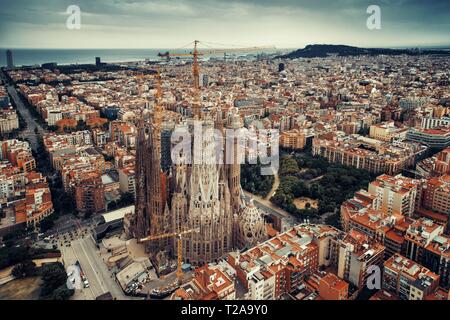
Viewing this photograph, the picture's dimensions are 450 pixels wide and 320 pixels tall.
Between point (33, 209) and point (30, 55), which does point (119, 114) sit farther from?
point (30, 55)

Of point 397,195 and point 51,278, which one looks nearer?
point 51,278

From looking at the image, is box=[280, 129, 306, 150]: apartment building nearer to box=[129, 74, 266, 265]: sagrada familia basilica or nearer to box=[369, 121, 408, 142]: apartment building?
box=[369, 121, 408, 142]: apartment building

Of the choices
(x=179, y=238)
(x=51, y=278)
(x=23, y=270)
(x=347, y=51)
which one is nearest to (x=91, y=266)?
(x=51, y=278)

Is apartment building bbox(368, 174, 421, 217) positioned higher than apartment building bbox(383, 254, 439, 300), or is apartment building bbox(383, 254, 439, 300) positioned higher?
apartment building bbox(368, 174, 421, 217)

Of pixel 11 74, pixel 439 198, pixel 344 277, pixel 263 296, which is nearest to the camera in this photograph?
pixel 263 296

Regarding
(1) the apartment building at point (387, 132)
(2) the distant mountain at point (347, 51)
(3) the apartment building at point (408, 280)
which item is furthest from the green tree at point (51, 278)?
(2) the distant mountain at point (347, 51)

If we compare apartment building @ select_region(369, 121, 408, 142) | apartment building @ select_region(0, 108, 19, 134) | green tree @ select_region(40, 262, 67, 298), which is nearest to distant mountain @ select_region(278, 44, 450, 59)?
apartment building @ select_region(369, 121, 408, 142)

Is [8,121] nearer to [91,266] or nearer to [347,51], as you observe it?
[91,266]

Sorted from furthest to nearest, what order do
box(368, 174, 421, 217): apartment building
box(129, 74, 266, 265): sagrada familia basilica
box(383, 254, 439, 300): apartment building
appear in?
box(368, 174, 421, 217): apartment building < box(129, 74, 266, 265): sagrada familia basilica < box(383, 254, 439, 300): apartment building

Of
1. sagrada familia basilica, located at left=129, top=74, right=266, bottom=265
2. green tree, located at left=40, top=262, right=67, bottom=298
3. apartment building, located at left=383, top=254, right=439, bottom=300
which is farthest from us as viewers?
sagrada familia basilica, located at left=129, top=74, right=266, bottom=265

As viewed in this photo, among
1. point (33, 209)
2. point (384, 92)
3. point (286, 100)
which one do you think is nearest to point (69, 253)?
point (33, 209)

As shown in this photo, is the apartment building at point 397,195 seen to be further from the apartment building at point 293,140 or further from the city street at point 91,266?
the city street at point 91,266
